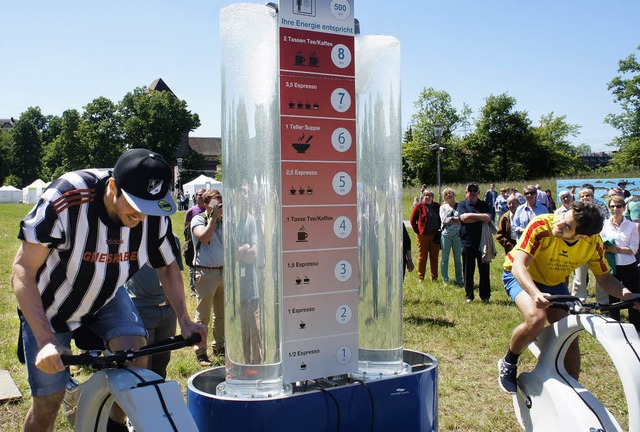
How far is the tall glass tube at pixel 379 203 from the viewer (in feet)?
12.4

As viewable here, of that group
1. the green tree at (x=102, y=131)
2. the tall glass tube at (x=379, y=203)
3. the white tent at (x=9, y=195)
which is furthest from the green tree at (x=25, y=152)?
the tall glass tube at (x=379, y=203)

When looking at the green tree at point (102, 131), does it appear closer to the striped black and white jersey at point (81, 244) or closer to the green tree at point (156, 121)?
the green tree at point (156, 121)

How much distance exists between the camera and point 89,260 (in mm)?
3014

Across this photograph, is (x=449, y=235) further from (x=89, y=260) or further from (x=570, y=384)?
(x=89, y=260)

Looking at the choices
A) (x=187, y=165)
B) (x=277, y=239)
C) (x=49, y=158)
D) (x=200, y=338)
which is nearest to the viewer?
(x=200, y=338)

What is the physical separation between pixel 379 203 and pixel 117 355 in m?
1.93

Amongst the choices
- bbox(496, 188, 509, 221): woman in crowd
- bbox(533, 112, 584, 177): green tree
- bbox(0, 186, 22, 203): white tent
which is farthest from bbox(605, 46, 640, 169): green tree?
bbox(0, 186, 22, 203): white tent

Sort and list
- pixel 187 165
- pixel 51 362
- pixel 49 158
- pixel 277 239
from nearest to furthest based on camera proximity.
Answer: pixel 51 362
pixel 277 239
pixel 187 165
pixel 49 158

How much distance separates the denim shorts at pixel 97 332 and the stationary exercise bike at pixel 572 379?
9.09 feet

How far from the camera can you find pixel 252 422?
126 inches

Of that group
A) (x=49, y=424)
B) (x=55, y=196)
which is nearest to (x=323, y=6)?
(x=55, y=196)

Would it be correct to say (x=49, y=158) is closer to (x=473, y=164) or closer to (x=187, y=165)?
(x=187, y=165)

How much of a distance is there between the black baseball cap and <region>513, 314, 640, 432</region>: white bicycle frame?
9.57 ft

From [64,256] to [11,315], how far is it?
674cm
